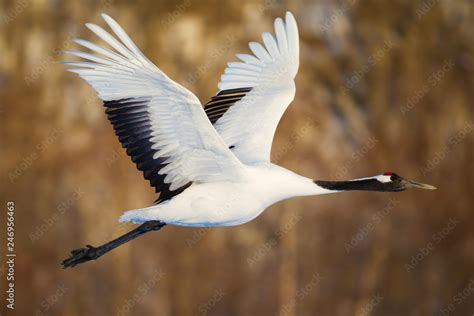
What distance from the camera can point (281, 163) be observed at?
13273 millimetres

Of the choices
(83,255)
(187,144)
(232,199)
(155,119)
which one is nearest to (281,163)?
(83,255)

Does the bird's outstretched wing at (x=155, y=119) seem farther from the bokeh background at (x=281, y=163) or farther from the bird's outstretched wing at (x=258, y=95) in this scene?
the bokeh background at (x=281, y=163)

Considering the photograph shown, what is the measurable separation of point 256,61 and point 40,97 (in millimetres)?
6833

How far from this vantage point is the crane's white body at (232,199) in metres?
6.87

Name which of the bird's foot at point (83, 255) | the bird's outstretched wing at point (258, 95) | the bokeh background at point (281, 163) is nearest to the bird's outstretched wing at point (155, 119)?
the bird's outstretched wing at point (258, 95)

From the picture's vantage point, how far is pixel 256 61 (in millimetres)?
7957

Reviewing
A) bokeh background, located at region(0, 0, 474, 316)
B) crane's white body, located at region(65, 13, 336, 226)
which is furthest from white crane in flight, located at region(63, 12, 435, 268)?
bokeh background, located at region(0, 0, 474, 316)

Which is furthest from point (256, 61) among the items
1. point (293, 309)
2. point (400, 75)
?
point (400, 75)

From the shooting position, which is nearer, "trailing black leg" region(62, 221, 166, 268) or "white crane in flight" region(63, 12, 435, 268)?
"white crane in flight" region(63, 12, 435, 268)

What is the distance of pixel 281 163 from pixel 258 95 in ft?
17.9

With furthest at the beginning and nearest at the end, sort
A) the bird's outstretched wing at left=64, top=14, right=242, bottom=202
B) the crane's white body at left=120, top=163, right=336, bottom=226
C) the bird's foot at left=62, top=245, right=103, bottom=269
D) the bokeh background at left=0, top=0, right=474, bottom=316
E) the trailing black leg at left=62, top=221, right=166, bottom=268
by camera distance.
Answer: the bokeh background at left=0, top=0, right=474, bottom=316
the bird's foot at left=62, top=245, right=103, bottom=269
the trailing black leg at left=62, top=221, right=166, bottom=268
the crane's white body at left=120, top=163, right=336, bottom=226
the bird's outstretched wing at left=64, top=14, right=242, bottom=202

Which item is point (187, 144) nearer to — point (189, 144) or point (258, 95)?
point (189, 144)

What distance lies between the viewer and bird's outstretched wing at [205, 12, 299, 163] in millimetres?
7586

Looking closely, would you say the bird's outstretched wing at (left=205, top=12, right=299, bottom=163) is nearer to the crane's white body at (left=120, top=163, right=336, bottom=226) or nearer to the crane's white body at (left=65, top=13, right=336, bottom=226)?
the crane's white body at (left=65, top=13, right=336, bottom=226)
